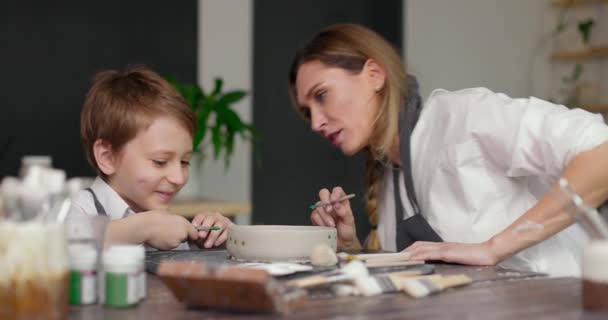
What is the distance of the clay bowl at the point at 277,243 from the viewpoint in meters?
1.29

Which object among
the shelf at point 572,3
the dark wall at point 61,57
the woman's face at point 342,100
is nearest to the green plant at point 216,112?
the dark wall at point 61,57

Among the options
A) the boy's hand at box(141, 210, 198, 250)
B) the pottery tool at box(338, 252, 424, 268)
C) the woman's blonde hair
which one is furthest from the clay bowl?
the woman's blonde hair

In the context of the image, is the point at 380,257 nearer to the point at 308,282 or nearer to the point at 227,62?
the point at 308,282

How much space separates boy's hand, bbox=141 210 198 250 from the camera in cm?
142

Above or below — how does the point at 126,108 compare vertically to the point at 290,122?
above

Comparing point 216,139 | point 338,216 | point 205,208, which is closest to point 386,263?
point 338,216

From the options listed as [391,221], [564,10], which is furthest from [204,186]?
[564,10]

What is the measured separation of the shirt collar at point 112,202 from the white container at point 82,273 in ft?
2.30

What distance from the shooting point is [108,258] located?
0.92 meters

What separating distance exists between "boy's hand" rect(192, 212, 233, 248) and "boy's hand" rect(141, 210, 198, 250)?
86mm

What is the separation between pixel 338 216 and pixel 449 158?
0.94 ft

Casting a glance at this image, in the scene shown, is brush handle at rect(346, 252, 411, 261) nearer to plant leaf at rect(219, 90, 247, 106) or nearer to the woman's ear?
the woman's ear

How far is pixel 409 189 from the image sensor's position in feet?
5.99

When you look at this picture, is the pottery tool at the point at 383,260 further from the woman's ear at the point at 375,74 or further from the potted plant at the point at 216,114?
the potted plant at the point at 216,114
